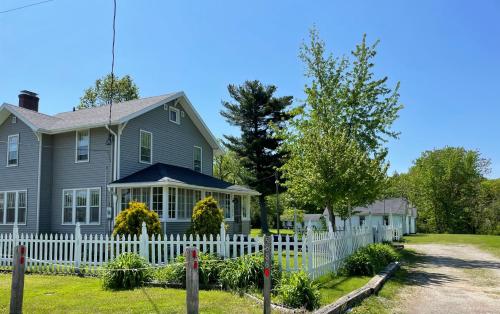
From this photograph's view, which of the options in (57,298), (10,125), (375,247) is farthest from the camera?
(10,125)

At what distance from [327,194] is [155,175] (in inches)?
291

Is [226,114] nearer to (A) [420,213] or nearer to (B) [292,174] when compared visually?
(B) [292,174]

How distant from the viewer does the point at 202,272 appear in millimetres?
10188

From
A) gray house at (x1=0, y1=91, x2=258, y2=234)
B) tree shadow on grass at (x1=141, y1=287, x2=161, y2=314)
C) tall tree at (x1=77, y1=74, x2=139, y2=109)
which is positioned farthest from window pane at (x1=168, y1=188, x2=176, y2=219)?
tall tree at (x1=77, y1=74, x2=139, y2=109)

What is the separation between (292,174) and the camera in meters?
19.1

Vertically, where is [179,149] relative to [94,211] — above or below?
above

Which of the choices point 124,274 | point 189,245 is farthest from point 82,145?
point 124,274

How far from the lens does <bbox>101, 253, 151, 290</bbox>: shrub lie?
10305 millimetres

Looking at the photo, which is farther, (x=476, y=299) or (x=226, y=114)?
(x=226, y=114)

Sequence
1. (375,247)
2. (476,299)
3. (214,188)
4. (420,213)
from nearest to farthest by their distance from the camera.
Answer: (476,299)
(375,247)
(214,188)
(420,213)

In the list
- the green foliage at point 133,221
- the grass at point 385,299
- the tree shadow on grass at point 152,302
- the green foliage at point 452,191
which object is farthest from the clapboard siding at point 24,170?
the green foliage at point 452,191

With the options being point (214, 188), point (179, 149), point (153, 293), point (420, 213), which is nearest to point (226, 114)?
point (179, 149)

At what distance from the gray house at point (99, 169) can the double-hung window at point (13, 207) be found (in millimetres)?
46

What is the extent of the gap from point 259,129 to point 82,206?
21.4m
